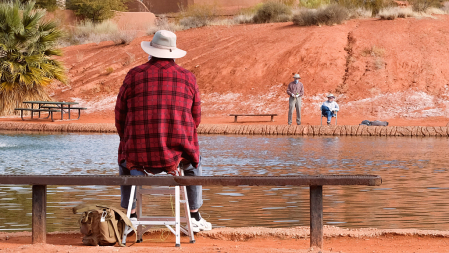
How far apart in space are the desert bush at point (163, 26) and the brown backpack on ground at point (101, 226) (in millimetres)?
38707

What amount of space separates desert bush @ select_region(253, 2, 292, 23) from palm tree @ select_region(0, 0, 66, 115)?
1701 centimetres

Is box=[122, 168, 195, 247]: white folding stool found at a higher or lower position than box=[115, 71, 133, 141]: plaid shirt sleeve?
lower

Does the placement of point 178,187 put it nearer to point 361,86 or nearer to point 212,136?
point 212,136

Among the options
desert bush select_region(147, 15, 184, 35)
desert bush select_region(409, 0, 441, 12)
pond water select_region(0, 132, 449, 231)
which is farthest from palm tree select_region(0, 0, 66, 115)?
desert bush select_region(409, 0, 441, 12)

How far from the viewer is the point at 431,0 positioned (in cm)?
3953

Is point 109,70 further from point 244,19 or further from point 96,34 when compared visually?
point 96,34

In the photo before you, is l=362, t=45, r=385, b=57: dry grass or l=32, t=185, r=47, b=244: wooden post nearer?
l=32, t=185, r=47, b=244: wooden post

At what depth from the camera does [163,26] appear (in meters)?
46.4

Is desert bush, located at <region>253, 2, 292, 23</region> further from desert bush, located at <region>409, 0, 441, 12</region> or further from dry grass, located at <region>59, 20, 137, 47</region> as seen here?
dry grass, located at <region>59, 20, 137, 47</region>

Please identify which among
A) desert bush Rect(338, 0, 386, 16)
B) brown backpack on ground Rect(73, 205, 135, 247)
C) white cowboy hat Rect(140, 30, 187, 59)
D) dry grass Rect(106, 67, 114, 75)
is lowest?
dry grass Rect(106, 67, 114, 75)

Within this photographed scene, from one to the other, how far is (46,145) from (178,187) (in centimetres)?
1062

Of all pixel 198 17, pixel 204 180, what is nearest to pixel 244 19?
pixel 198 17

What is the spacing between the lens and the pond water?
21.3 ft

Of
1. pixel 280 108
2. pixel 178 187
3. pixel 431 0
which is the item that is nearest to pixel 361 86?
pixel 280 108
